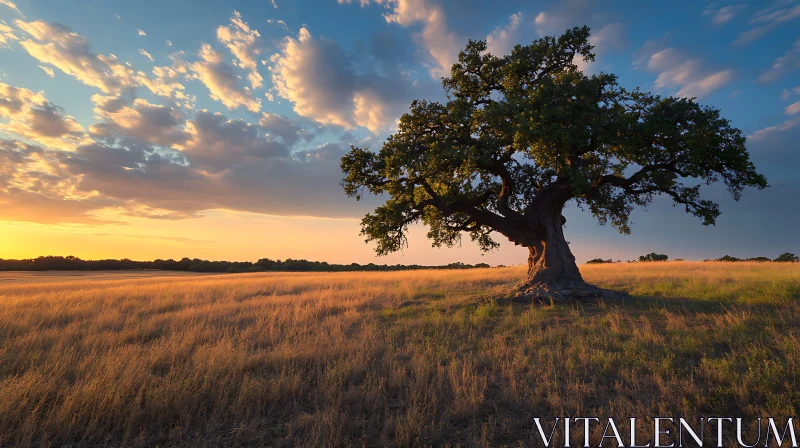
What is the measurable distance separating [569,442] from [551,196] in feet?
46.6

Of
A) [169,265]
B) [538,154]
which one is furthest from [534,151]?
[169,265]

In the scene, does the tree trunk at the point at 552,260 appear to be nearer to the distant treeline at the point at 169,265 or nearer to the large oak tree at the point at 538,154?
the large oak tree at the point at 538,154

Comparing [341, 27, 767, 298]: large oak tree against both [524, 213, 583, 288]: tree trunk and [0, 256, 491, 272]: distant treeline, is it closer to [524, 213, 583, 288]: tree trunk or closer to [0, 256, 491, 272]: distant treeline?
[524, 213, 583, 288]: tree trunk

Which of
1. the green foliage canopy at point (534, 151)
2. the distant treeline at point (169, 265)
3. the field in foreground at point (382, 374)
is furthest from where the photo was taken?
the distant treeline at point (169, 265)

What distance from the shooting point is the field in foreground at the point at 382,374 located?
5.50m

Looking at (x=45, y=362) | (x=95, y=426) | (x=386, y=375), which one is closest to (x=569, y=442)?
(x=386, y=375)

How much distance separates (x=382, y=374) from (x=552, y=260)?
12740 millimetres

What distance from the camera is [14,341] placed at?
9711 millimetres

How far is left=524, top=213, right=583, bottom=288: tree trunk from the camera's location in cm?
1725

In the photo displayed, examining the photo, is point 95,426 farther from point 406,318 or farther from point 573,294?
point 573,294

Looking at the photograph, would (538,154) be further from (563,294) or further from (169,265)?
(169,265)

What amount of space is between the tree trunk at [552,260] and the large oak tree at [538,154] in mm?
52

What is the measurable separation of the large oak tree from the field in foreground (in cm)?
526

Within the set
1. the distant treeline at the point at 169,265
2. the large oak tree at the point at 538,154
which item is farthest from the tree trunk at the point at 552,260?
the distant treeline at the point at 169,265
